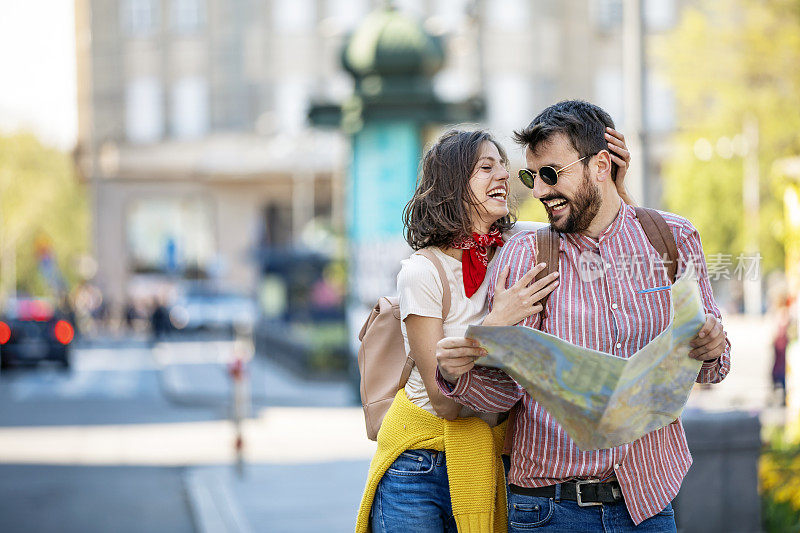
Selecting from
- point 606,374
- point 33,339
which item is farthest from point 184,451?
point 33,339

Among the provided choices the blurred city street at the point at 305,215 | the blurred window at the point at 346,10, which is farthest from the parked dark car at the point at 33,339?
the blurred window at the point at 346,10

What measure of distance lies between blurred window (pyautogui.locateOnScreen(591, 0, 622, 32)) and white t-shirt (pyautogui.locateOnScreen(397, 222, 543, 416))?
51.6m

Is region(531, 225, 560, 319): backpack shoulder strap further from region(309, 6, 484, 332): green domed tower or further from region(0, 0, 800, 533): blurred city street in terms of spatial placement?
region(309, 6, 484, 332): green domed tower

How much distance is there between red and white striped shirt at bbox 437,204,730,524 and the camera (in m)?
3.35

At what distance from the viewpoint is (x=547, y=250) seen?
11.2 ft

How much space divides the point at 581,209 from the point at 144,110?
53.8 meters

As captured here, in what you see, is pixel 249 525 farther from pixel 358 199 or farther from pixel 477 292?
pixel 358 199

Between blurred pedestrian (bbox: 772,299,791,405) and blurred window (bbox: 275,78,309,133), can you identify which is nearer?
blurred pedestrian (bbox: 772,299,791,405)

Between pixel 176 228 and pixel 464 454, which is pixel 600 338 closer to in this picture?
pixel 464 454

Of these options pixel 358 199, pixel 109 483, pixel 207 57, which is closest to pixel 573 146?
pixel 109 483

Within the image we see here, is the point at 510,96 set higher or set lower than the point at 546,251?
higher

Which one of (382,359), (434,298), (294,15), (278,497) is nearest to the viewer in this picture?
(434,298)

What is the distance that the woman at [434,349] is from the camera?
3.59 meters

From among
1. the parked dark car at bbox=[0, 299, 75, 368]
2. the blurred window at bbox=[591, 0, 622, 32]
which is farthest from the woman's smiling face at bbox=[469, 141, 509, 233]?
the blurred window at bbox=[591, 0, 622, 32]
